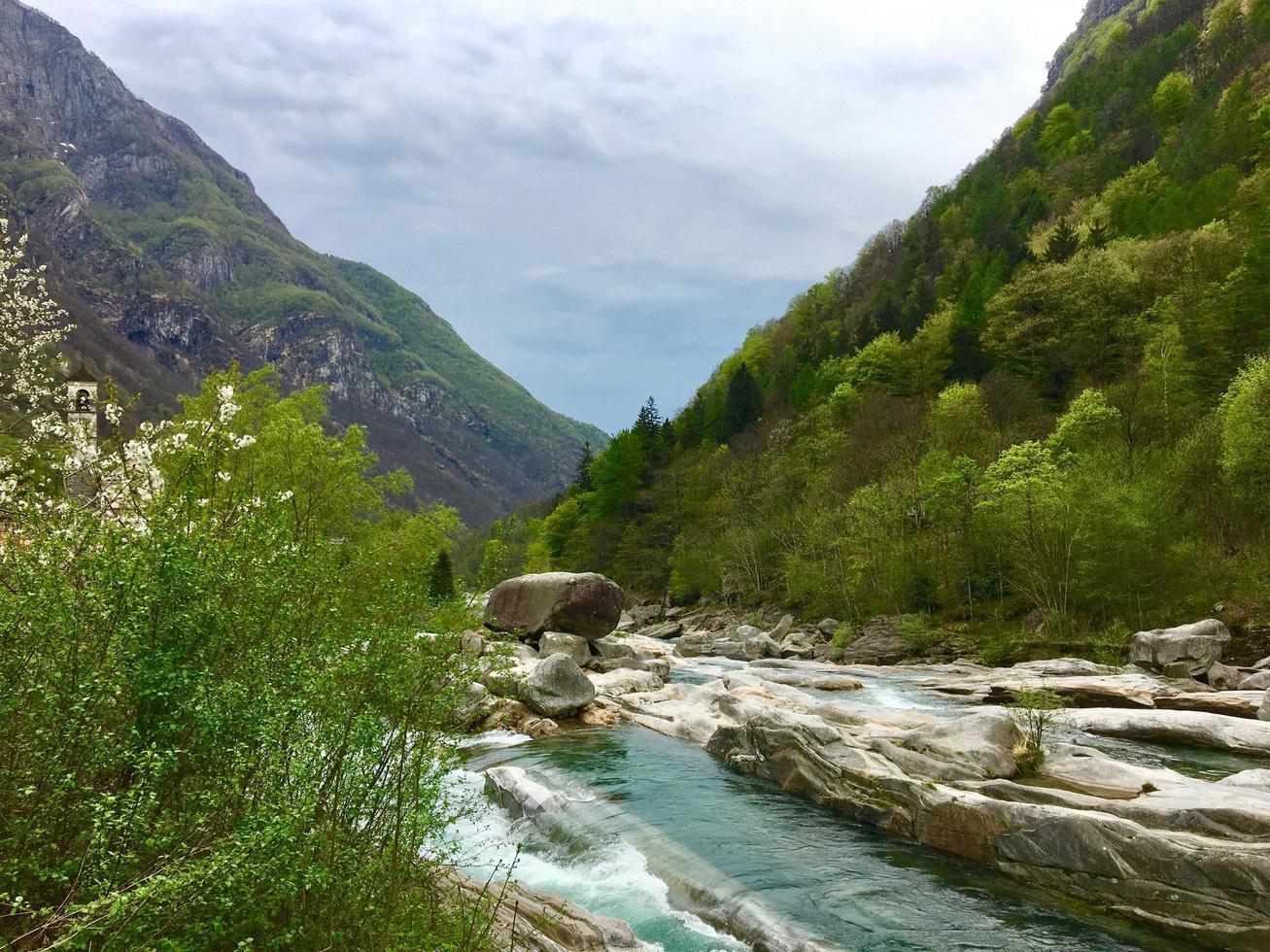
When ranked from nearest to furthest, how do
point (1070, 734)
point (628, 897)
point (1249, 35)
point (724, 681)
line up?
point (628, 897) < point (1070, 734) < point (724, 681) < point (1249, 35)

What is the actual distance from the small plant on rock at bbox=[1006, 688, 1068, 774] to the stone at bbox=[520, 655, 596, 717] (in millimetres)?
13883

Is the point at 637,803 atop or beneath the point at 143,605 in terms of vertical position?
beneath

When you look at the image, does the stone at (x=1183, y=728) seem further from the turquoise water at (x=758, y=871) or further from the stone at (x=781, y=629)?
the stone at (x=781, y=629)

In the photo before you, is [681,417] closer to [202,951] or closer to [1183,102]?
[1183,102]

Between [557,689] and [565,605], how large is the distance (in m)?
10.4

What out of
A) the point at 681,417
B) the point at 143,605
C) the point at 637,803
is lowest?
the point at 637,803

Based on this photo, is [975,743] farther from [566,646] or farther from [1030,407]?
[1030,407]

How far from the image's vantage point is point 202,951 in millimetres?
4766

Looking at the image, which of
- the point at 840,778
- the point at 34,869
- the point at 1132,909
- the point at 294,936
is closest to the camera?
the point at 34,869

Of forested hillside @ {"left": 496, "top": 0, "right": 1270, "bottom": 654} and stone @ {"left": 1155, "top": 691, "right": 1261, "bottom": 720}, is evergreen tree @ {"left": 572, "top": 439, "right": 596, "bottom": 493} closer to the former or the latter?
forested hillside @ {"left": 496, "top": 0, "right": 1270, "bottom": 654}

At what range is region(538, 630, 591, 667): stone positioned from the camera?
1336 inches

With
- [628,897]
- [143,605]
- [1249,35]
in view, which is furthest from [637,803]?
[1249,35]

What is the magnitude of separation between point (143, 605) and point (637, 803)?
1311cm

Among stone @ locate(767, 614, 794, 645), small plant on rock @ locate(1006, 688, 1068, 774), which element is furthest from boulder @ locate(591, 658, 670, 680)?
small plant on rock @ locate(1006, 688, 1068, 774)
